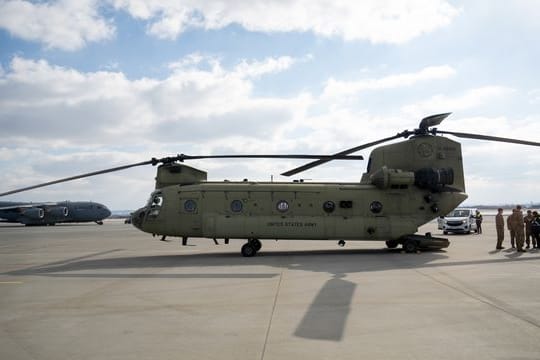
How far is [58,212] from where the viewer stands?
51156 mm

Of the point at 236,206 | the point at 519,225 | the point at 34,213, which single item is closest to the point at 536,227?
the point at 519,225

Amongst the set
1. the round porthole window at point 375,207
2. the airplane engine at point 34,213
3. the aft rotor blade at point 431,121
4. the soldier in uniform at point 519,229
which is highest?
the aft rotor blade at point 431,121

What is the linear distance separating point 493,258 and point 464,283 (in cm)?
562

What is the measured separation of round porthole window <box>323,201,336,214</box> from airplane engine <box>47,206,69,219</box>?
145 feet

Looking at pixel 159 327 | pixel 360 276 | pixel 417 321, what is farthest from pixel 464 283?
pixel 159 327

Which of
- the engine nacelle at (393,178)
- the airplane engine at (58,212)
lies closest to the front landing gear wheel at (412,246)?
the engine nacelle at (393,178)

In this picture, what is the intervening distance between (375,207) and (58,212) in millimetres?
45233

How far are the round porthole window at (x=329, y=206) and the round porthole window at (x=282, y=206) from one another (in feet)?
4.68

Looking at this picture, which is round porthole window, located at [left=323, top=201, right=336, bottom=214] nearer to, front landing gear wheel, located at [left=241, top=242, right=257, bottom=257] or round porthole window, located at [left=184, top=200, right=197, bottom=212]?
front landing gear wheel, located at [left=241, top=242, right=257, bottom=257]

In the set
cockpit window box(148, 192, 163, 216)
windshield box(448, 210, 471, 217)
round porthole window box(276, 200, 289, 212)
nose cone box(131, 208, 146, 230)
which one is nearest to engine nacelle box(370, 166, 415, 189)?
round porthole window box(276, 200, 289, 212)

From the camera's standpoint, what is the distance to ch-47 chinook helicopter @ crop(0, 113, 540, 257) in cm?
1602

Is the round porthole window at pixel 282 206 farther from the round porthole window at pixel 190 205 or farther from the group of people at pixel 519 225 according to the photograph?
the group of people at pixel 519 225

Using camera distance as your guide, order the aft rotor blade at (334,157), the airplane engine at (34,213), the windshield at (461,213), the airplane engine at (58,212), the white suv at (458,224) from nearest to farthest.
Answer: the aft rotor blade at (334,157)
the white suv at (458,224)
the windshield at (461,213)
the airplane engine at (34,213)
the airplane engine at (58,212)

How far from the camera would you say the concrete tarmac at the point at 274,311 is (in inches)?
205
